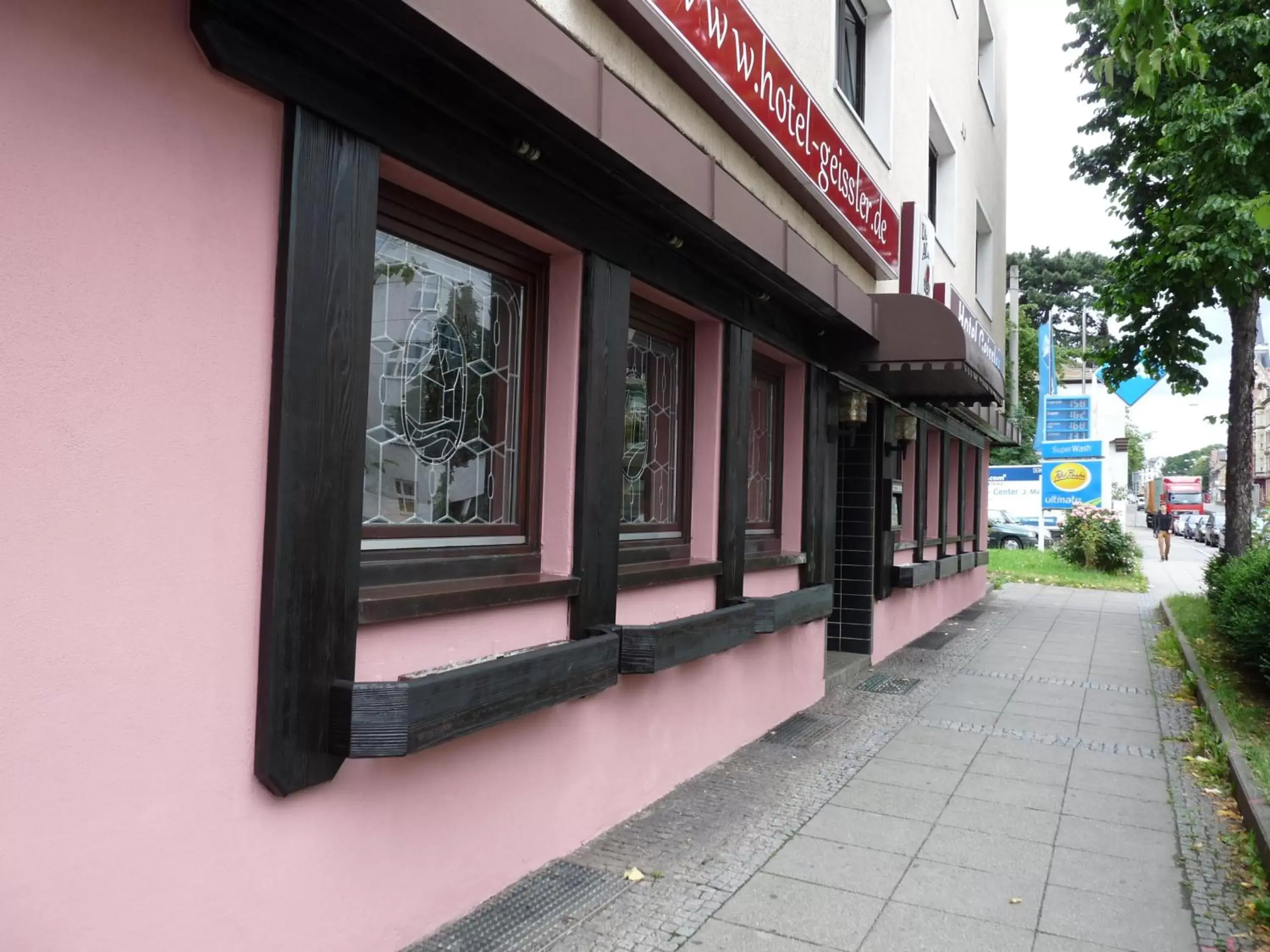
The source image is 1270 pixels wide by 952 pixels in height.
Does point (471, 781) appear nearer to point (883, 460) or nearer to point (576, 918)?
→ point (576, 918)

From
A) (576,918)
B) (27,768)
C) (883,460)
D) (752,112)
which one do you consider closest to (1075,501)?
Answer: (883,460)

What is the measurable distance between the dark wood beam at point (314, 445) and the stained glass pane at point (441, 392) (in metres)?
0.30

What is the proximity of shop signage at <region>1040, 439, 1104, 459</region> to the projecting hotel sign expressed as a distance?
20299mm

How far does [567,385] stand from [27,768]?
2.62 m

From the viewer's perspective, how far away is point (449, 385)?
12.4 feet

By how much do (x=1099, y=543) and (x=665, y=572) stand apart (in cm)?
1969

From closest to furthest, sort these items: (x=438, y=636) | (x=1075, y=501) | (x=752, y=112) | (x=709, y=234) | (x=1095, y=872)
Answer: (x=438, y=636) < (x=1095, y=872) < (x=709, y=234) < (x=752, y=112) < (x=1075, y=501)

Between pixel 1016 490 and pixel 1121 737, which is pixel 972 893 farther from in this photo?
pixel 1016 490

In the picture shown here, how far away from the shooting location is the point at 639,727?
4848 millimetres

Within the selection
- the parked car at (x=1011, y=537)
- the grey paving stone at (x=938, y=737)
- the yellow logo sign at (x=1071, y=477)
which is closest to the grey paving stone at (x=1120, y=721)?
the grey paving stone at (x=938, y=737)

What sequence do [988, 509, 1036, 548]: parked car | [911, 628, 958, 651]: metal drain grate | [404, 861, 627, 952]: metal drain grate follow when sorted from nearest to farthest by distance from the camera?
[404, 861, 627, 952]: metal drain grate, [911, 628, 958, 651]: metal drain grate, [988, 509, 1036, 548]: parked car

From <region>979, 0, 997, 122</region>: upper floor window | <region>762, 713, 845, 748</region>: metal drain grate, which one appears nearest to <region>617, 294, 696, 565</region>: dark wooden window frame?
<region>762, 713, 845, 748</region>: metal drain grate

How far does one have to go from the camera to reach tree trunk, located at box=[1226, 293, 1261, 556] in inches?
513

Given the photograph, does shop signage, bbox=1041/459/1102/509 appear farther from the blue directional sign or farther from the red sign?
the red sign
